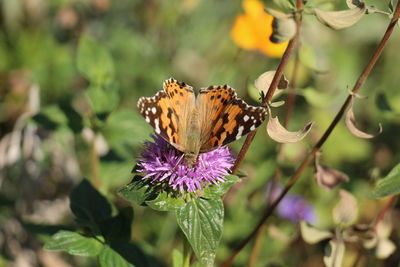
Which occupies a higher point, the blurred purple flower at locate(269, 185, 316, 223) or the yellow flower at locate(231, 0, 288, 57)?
the yellow flower at locate(231, 0, 288, 57)

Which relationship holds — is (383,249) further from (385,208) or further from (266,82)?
(266,82)

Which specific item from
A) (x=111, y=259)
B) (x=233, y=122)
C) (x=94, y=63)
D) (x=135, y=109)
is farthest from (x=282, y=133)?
(x=135, y=109)

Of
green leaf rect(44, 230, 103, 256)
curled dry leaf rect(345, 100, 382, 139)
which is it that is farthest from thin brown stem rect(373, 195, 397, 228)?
green leaf rect(44, 230, 103, 256)

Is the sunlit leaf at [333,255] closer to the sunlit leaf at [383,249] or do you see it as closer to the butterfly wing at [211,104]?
the sunlit leaf at [383,249]

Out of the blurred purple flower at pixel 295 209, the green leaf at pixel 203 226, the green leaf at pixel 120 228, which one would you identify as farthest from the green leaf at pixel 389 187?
the blurred purple flower at pixel 295 209

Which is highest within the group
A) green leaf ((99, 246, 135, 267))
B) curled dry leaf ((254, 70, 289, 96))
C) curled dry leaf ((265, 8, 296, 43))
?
curled dry leaf ((265, 8, 296, 43))

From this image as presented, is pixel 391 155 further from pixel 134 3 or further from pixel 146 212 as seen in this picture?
pixel 134 3

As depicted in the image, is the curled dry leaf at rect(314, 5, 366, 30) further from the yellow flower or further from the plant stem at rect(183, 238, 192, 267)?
the yellow flower
